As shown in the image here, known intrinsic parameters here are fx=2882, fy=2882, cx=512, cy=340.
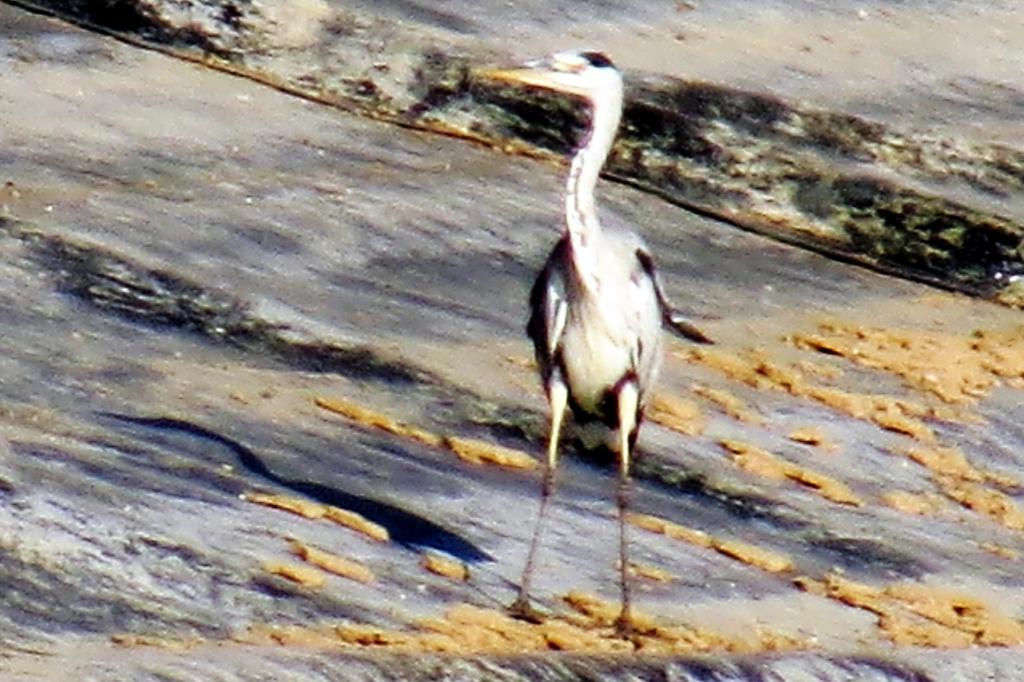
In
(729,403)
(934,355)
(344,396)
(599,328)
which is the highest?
(599,328)

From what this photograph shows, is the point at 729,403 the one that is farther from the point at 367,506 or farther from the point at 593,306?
the point at 367,506

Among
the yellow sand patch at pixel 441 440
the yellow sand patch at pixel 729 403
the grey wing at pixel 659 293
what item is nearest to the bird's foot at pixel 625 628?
the grey wing at pixel 659 293

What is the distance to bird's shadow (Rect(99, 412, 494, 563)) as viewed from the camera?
21.7ft

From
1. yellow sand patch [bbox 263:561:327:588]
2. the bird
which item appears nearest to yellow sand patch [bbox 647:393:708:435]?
the bird

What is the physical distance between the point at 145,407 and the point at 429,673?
1848 mm

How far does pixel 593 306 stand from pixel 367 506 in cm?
71

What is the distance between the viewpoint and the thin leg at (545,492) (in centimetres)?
621

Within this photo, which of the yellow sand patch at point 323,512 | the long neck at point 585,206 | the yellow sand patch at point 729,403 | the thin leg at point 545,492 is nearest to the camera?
the thin leg at point 545,492

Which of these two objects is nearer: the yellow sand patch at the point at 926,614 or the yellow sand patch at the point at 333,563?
the yellow sand patch at the point at 333,563

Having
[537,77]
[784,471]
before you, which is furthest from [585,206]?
[784,471]

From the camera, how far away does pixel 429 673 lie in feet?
18.3

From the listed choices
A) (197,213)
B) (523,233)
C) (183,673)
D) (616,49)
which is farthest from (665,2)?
(183,673)

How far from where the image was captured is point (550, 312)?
269 inches

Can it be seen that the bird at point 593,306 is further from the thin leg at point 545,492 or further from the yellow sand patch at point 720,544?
the yellow sand patch at point 720,544
